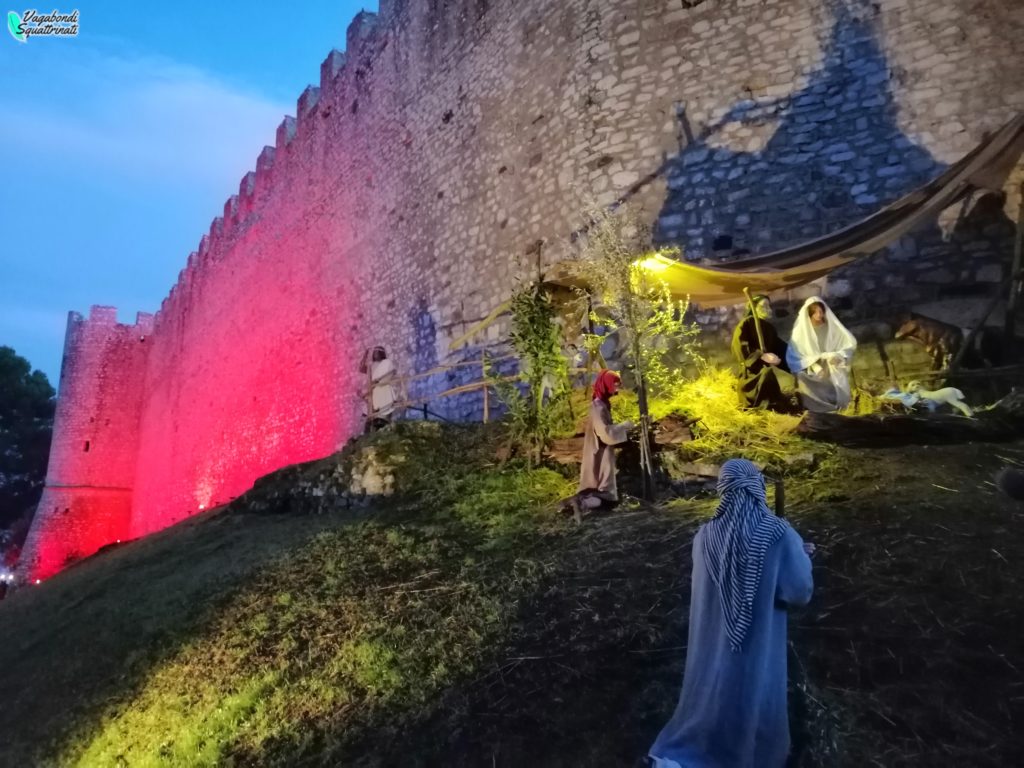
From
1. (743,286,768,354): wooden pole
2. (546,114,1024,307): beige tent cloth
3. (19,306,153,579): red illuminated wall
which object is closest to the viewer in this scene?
(546,114,1024,307): beige tent cloth

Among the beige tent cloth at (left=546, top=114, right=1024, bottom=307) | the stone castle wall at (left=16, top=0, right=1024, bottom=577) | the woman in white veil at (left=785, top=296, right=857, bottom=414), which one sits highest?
the stone castle wall at (left=16, top=0, right=1024, bottom=577)

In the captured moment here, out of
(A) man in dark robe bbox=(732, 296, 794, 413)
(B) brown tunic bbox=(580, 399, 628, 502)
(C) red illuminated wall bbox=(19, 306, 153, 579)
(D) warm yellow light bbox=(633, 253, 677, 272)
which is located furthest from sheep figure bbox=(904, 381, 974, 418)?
(C) red illuminated wall bbox=(19, 306, 153, 579)

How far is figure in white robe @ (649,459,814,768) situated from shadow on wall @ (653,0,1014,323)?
452 cm

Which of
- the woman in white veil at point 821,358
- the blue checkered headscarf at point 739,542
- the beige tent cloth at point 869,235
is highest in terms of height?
the beige tent cloth at point 869,235

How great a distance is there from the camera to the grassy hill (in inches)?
110

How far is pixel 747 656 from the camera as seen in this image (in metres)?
2.42

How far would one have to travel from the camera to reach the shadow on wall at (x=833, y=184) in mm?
5961

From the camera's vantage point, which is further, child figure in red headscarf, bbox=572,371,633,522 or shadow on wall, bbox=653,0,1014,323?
shadow on wall, bbox=653,0,1014,323

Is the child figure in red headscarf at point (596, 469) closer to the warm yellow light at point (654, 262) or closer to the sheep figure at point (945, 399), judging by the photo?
the warm yellow light at point (654, 262)

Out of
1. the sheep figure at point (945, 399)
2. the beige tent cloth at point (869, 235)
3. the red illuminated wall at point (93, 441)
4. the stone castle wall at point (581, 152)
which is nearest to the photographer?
the sheep figure at point (945, 399)

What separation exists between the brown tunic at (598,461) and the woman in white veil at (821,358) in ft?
5.52

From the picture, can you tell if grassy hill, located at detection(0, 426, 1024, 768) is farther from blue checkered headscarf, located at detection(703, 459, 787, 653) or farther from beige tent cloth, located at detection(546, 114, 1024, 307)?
beige tent cloth, located at detection(546, 114, 1024, 307)

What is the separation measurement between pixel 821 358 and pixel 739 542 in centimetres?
346

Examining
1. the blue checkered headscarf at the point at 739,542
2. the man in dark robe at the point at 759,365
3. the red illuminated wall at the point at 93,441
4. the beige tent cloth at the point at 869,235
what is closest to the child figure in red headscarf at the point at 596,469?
the man in dark robe at the point at 759,365
